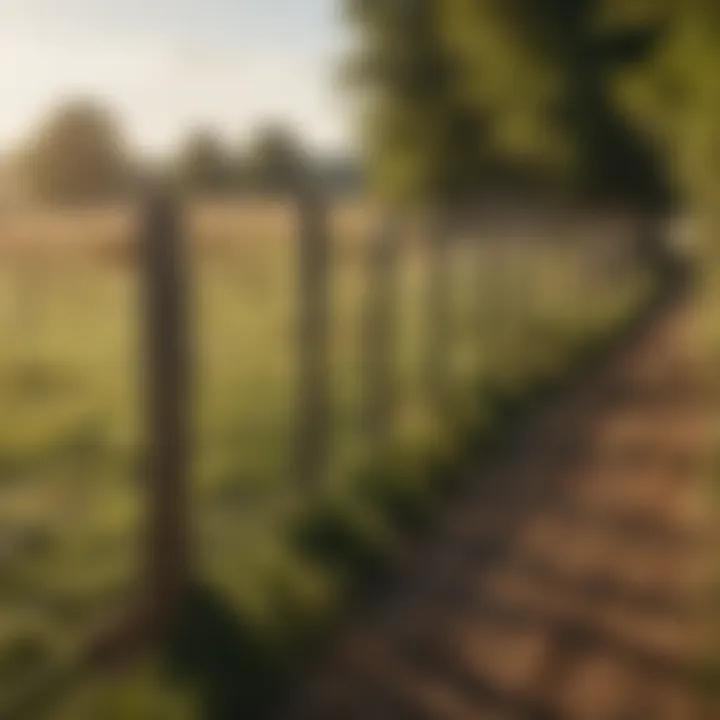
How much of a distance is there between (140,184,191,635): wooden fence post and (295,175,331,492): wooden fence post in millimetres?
1524

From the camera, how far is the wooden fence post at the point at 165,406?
4.38 metres

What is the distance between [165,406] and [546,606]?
1.74m

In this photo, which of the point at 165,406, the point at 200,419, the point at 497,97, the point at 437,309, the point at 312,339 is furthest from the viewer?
the point at 497,97

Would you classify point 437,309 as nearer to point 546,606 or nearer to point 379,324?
point 379,324

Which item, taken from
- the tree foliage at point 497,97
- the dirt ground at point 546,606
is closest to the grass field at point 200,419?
the dirt ground at point 546,606

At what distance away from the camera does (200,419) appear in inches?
231

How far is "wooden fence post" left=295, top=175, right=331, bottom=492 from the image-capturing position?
607cm

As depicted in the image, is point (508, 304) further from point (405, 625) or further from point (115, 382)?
point (405, 625)

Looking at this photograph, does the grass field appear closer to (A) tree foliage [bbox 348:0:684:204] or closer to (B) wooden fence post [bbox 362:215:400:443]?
(B) wooden fence post [bbox 362:215:400:443]

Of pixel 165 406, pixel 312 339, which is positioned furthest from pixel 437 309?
pixel 165 406

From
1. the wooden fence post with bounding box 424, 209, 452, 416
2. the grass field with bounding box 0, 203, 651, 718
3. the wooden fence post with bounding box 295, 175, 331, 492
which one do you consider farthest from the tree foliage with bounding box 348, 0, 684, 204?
the wooden fence post with bounding box 295, 175, 331, 492

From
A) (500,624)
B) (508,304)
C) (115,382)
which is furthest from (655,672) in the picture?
(508,304)

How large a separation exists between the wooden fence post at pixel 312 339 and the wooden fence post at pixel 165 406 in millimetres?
1524

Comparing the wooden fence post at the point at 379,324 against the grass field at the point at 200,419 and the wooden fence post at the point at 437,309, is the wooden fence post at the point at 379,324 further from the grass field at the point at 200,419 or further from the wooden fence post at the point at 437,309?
the wooden fence post at the point at 437,309
